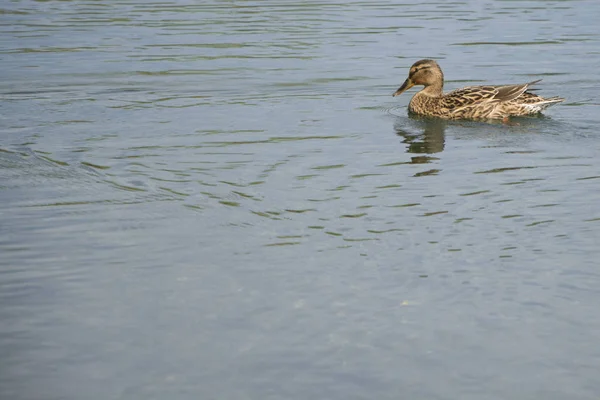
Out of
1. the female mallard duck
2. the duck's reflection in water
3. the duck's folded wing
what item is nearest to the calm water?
the duck's reflection in water

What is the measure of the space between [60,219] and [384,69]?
897cm

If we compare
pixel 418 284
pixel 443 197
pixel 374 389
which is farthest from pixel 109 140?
pixel 374 389

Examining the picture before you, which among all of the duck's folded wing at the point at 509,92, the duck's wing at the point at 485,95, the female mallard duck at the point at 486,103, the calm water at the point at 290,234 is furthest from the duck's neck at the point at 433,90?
the duck's folded wing at the point at 509,92

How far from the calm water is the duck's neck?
1.70 ft

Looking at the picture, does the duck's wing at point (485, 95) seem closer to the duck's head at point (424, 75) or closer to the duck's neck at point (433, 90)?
the duck's neck at point (433, 90)

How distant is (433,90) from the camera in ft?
49.1

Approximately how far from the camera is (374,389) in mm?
6258

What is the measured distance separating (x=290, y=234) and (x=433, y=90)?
6493mm

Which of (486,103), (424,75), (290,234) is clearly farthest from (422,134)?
(290,234)

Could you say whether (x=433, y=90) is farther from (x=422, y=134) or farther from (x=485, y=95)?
(x=422, y=134)

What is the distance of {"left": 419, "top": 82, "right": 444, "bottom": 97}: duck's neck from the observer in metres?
14.9

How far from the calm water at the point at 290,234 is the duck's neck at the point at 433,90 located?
517 mm

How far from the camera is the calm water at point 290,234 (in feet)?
21.5

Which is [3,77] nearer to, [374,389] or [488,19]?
[488,19]
